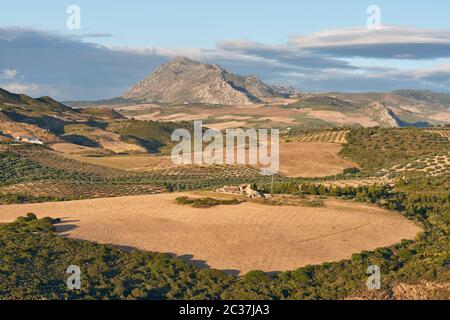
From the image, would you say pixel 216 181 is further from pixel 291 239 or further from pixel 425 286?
pixel 425 286

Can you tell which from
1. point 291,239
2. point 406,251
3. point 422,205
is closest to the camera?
point 406,251

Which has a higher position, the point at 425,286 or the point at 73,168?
the point at 425,286

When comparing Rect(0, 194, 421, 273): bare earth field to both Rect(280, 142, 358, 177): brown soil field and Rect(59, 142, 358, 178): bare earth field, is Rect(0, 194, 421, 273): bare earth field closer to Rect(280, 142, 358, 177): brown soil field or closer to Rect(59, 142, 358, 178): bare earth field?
Rect(280, 142, 358, 177): brown soil field

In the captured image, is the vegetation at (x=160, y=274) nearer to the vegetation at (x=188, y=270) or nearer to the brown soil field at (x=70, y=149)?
the vegetation at (x=188, y=270)

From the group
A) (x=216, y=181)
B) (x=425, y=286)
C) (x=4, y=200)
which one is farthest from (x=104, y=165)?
(x=425, y=286)

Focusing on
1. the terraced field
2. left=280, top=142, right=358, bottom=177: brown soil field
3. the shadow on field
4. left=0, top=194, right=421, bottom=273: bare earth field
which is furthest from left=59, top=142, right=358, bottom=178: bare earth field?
the shadow on field

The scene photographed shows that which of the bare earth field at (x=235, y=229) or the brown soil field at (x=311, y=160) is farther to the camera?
the brown soil field at (x=311, y=160)

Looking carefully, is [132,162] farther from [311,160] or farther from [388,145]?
[388,145]

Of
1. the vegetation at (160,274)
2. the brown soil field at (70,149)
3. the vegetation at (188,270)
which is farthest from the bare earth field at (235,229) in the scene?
the brown soil field at (70,149)
